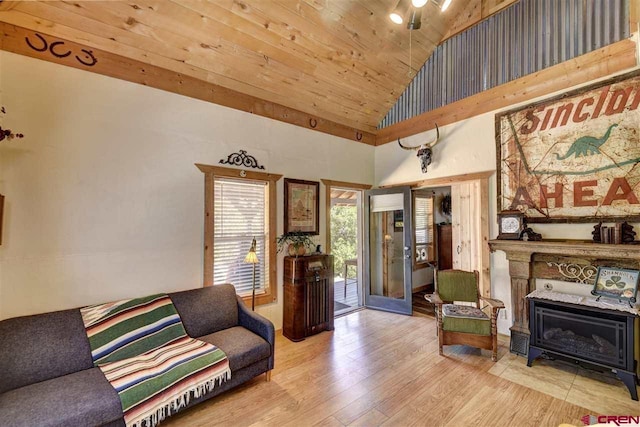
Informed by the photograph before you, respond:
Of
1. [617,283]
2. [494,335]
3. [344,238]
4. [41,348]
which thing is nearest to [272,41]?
[41,348]

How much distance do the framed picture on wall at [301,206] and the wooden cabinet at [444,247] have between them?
3.11 metres

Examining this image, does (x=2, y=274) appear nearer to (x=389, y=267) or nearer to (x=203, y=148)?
(x=203, y=148)

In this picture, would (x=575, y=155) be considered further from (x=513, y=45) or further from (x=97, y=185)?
(x=97, y=185)

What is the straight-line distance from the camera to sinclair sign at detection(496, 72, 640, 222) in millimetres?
2639

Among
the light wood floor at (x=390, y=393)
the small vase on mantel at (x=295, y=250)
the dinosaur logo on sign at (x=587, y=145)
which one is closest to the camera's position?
the light wood floor at (x=390, y=393)

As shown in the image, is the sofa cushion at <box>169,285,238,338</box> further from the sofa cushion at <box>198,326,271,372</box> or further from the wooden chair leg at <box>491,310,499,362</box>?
the wooden chair leg at <box>491,310,499,362</box>

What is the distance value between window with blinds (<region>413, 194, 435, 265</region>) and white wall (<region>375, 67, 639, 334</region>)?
1.44 m

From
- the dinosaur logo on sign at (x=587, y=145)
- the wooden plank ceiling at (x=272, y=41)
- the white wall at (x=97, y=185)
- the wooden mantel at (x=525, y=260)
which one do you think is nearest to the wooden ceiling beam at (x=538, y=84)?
the dinosaur logo on sign at (x=587, y=145)

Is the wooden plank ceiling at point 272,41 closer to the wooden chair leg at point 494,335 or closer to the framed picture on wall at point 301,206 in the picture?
the framed picture on wall at point 301,206

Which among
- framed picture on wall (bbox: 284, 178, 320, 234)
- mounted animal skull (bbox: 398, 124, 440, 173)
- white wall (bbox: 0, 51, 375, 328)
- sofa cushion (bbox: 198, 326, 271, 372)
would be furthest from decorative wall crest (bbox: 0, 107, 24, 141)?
mounted animal skull (bbox: 398, 124, 440, 173)

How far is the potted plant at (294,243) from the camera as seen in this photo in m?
3.64

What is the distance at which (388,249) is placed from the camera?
15.6ft

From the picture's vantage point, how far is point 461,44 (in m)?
3.89

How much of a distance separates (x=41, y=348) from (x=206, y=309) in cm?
119
